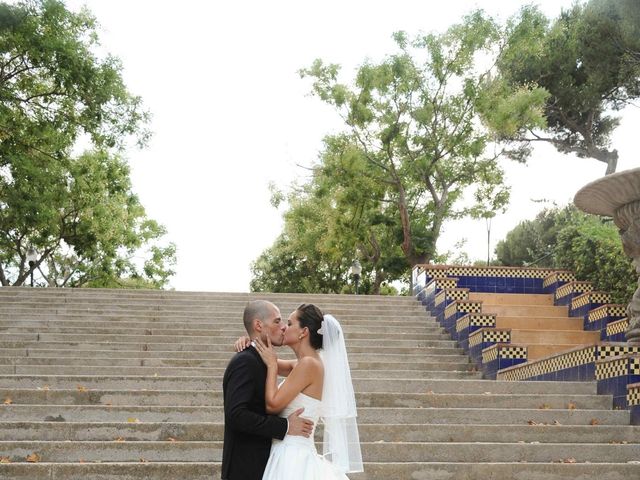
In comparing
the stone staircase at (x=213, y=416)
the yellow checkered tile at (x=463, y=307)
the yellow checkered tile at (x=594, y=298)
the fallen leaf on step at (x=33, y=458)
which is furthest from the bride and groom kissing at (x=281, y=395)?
the yellow checkered tile at (x=594, y=298)

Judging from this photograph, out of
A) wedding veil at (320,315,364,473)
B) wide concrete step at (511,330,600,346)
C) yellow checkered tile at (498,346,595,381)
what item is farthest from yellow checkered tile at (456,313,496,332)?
wedding veil at (320,315,364,473)

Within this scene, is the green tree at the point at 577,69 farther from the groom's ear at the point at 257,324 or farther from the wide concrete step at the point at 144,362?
the groom's ear at the point at 257,324

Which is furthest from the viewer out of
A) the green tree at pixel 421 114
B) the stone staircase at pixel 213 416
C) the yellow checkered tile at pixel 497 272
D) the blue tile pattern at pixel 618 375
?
the green tree at pixel 421 114

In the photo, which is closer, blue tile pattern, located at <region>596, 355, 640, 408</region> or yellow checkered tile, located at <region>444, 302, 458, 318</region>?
blue tile pattern, located at <region>596, 355, 640, 408</region>

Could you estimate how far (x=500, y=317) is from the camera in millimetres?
17656

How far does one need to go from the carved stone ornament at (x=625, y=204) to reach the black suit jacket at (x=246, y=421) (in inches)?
286

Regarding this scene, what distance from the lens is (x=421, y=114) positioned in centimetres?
2769

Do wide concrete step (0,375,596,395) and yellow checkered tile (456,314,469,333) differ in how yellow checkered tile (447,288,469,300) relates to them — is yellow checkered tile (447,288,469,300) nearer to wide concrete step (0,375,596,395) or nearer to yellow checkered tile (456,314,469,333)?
yellow checkered tile (456,314,469,333)

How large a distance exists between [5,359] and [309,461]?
9198mm

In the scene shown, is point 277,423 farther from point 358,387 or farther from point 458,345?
point 458,345

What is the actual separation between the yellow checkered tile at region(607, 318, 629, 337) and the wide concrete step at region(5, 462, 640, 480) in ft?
26.2

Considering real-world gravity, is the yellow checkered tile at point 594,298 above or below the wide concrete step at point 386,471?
above

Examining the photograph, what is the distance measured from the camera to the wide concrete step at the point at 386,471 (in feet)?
25.4

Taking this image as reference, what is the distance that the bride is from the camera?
16.1 feet
